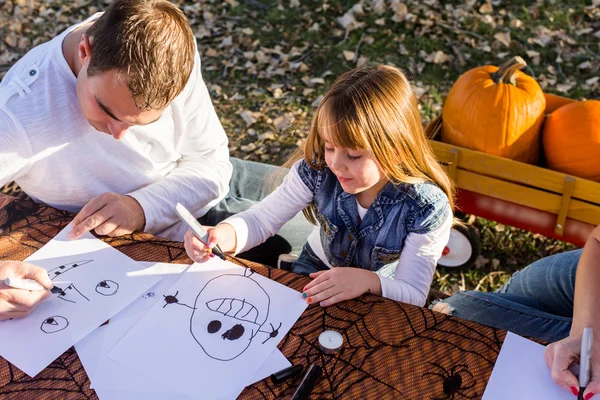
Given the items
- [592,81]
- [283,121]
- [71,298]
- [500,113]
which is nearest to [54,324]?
[71,298]

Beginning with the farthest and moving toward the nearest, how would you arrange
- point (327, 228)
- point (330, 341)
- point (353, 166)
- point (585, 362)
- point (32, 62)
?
1. point (327, 228)
2. point (32, 62)
3. point (353, 166)
4. point (330, 341)
5. point (585, 362)

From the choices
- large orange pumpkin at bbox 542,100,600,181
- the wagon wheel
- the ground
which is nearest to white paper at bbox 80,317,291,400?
the wagon wheel

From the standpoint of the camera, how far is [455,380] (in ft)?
4.18

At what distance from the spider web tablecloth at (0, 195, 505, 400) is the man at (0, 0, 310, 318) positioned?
26 centimetres

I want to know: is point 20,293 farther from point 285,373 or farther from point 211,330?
point 285,373

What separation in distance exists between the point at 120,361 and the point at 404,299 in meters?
0.82

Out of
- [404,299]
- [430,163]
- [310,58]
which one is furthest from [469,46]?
[404,299]

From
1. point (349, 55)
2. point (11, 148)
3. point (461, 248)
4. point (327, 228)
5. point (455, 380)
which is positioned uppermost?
point (11, 148)

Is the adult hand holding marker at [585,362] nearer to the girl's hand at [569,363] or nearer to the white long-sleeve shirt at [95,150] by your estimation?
the girl's hand at [569,363]

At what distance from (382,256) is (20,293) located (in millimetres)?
1124

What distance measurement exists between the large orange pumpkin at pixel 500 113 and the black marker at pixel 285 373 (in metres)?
1.82

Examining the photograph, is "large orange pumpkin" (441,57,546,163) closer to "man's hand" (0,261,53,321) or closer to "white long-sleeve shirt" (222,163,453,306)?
"white long-sleeve shirt" (222,163,453,306)

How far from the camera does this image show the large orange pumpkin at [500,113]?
8.70ft

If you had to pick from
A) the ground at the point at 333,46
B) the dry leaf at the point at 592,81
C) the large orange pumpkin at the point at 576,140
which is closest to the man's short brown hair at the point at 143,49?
the large orange pumpkin at the point at 576,140
